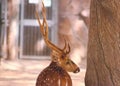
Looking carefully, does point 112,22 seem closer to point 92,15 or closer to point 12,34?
point 92,15

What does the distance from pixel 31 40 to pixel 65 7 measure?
3.52ft

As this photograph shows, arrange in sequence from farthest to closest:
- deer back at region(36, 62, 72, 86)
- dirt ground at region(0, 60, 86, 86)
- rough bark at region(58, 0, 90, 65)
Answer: rough bark at region(58, 0, 90, 65)
dirt ground at region(0, 60, 86, 86)
deer back at region(36, 62, 72, 86)

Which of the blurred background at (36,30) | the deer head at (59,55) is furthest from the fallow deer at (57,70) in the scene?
the blurred background at (36,30)

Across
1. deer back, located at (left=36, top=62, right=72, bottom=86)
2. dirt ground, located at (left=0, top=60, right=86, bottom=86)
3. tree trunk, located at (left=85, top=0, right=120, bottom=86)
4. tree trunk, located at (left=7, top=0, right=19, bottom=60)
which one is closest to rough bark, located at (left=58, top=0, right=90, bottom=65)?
dirt ground, located at (left=0, top=60, right=86, bottom=86)

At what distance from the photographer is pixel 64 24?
22.2 ft

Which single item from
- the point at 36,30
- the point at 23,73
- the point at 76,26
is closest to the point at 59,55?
the point at 23,73

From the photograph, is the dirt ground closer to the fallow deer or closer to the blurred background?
the blurred background

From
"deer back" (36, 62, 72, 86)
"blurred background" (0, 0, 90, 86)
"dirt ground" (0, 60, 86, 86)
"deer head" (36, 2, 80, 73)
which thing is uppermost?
"deer head" (36, 2, 80, 73)

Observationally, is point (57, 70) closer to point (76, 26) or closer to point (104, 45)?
point (104, 45)

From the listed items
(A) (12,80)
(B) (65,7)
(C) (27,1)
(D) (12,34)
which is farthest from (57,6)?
(A) (12,80)

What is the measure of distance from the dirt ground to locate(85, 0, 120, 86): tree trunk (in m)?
3.47

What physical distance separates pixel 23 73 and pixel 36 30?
1.70 metres

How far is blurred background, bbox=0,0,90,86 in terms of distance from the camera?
6.72 m

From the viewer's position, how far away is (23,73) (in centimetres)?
554
